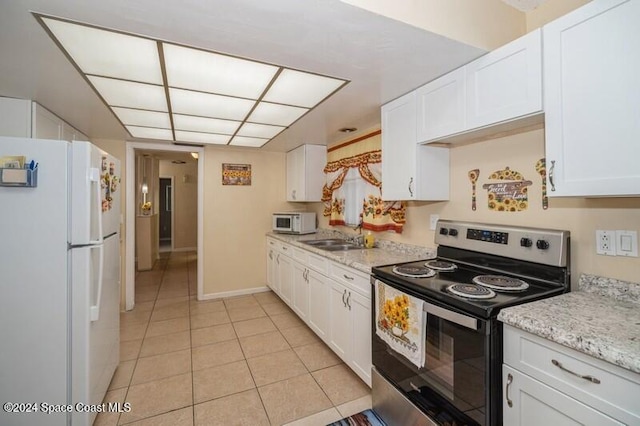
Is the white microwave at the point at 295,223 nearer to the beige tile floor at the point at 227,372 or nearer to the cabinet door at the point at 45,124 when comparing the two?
the beige tile floor at the point at 227,372

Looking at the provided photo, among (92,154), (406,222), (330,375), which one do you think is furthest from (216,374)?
(406,222)

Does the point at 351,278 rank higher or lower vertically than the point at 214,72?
lower

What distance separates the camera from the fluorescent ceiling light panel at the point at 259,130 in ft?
9.84

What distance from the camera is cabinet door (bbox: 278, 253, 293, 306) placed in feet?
11.4

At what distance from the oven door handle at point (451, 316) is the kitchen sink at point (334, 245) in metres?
1.63

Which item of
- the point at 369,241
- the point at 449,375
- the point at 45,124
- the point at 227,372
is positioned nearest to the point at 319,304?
the point at 369,241

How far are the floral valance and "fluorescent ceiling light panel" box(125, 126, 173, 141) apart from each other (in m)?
1.97

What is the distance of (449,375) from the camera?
Result: 55.1 inches

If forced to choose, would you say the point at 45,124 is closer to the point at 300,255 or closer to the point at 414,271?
the point at 300,255

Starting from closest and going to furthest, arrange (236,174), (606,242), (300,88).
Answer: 1. (606,242)
2. (300,88)
3. (236,174)

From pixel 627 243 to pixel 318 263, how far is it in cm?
206

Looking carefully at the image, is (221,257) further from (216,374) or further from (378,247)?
(378,247)

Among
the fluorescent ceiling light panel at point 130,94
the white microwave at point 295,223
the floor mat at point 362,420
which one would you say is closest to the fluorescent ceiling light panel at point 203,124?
the fluorescent ceiling light panel at point 130,94

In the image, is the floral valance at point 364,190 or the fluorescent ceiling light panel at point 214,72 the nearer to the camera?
the fluorescent ceiling light panel at point 214,72
